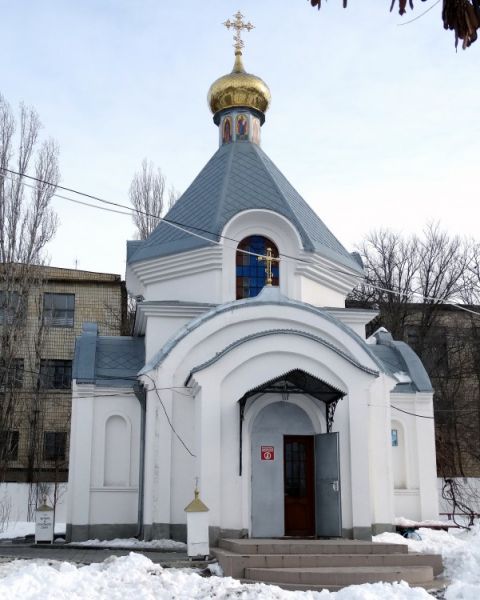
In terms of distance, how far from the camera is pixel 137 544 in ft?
38.9

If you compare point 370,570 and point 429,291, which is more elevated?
point 429,291

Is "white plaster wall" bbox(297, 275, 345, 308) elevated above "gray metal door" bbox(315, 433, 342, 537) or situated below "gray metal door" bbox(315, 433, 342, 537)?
above

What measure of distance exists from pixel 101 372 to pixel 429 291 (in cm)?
1753

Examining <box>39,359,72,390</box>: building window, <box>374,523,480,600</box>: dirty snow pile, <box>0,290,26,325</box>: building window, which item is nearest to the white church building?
<box>374,523,480,600</box>: dirty snow pile

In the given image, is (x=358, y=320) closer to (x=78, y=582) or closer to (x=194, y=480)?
(x=194, y=480)

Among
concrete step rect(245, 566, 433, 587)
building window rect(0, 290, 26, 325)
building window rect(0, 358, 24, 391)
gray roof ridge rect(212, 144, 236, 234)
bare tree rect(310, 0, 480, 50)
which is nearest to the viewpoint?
bare tree rect(310, 0, 480, 50)

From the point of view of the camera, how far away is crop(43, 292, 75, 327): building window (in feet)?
87.0

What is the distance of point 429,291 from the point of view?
1118 inches

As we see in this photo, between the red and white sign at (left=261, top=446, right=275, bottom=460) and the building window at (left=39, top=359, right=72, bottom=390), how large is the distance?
44.8 ft

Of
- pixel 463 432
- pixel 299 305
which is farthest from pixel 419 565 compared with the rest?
pixel 463 432

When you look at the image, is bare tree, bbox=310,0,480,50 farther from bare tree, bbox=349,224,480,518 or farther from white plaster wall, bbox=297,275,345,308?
bare tree, bbox=349,224,480,518

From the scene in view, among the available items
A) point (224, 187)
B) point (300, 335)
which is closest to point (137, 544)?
point (300, 335)

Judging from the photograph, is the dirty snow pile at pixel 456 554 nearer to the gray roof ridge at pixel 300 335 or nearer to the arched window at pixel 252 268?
the gray roof ridge at pixel 300 335

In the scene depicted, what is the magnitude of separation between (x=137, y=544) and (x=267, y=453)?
241cm
